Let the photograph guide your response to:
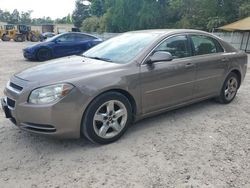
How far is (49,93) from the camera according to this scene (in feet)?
11.2

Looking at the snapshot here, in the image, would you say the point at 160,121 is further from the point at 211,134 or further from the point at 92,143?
the point at 92,143

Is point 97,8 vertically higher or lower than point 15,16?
higher

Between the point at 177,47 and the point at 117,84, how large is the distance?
146cm

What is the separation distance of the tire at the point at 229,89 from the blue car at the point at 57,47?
8603 millimetres

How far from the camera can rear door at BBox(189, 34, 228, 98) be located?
489 cm

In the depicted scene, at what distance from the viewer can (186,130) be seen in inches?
170

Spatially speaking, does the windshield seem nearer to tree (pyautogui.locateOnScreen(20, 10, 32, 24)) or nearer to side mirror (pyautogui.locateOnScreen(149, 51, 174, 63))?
side mirror (pyautogui.locateOnScreen(149, 51, 174, 63))

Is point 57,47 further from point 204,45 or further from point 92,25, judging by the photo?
point 92,25

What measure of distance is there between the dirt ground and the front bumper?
0.32m

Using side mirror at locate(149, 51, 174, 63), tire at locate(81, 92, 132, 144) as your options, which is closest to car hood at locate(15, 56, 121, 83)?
tire at locate(81, 92, 132, 144)

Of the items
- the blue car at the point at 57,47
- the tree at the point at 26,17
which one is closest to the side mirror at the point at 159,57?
the blue car at the point at 57,47

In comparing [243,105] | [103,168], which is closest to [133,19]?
[243,105]

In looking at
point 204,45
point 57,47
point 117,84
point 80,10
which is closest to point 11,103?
point 117,84

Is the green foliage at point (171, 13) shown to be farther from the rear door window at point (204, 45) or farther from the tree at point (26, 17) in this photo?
the tree at point (26, 17)
